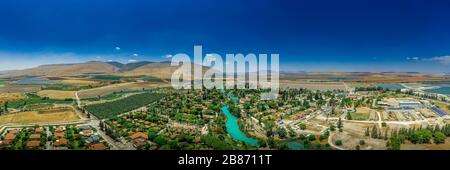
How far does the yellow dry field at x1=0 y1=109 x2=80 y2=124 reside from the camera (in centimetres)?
868

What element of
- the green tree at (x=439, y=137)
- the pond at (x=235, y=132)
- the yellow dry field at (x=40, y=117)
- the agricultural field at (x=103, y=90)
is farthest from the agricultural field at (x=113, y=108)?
the green tree at (x=439, y=137)

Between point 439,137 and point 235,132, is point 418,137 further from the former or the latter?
point 235,132

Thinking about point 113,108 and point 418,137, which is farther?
point 113,108

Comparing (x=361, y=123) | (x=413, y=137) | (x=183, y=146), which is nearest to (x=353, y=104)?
(x=361, y=123)

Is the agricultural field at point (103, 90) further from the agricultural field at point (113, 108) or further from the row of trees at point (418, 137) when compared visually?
the row of trees at point (418, 137)

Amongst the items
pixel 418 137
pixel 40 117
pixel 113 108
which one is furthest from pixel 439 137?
pixel 40 117

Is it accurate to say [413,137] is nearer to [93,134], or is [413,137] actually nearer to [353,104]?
[353,104]

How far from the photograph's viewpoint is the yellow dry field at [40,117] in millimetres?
8680

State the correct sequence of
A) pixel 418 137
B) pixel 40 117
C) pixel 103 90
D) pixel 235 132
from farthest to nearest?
pixel 103 90
pixel 40 117
pixel 235 132
pixel 418 137

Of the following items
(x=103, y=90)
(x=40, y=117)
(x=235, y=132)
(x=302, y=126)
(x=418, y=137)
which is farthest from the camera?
(x=103, y=90)

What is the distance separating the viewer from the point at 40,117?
9234 mm
